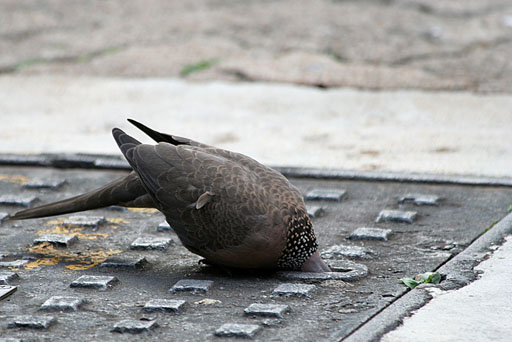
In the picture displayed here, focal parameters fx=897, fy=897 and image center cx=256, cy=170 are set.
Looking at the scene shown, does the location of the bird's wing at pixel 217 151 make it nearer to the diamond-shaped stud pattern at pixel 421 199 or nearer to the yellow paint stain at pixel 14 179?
the diamond-shaped stud pattern at pixel 421 199

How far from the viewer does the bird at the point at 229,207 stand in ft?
11.6

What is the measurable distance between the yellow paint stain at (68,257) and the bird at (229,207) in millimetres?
378

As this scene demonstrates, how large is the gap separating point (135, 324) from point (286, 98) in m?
3.99

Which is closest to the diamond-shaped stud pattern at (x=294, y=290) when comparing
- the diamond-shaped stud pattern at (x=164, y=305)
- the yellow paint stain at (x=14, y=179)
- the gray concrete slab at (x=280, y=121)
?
the diamond-shaped stud pattern at (x=164, y=305)

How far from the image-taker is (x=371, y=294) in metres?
3.44

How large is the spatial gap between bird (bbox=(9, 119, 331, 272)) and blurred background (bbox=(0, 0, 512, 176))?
69.5 inches

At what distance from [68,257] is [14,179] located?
4.73ft

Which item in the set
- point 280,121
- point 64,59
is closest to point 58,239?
point 280,121

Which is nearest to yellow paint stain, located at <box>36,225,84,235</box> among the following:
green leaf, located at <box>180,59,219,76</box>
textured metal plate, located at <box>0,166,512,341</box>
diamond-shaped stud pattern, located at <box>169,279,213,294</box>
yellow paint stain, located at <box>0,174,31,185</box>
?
textured metal plate, located at <box>0,166,512,341</box>

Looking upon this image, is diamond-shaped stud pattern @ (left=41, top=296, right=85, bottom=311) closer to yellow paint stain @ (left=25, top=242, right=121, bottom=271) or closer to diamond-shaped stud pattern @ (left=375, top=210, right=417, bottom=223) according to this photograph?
yellow paint stain @ (left=25, top=242, right=121, bottom=271)

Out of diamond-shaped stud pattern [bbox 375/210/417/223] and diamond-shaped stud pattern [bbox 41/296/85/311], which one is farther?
diamond-shaped stud pattern [bbox 375/210/417/223]

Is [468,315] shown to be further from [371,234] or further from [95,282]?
[95,282]

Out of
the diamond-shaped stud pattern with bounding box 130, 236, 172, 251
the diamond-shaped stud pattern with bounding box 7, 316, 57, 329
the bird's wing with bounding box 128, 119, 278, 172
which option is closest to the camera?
the diamond-shaped stud pattern with bounding box 7, 316, 57, 329

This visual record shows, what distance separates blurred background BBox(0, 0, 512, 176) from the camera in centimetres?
589
